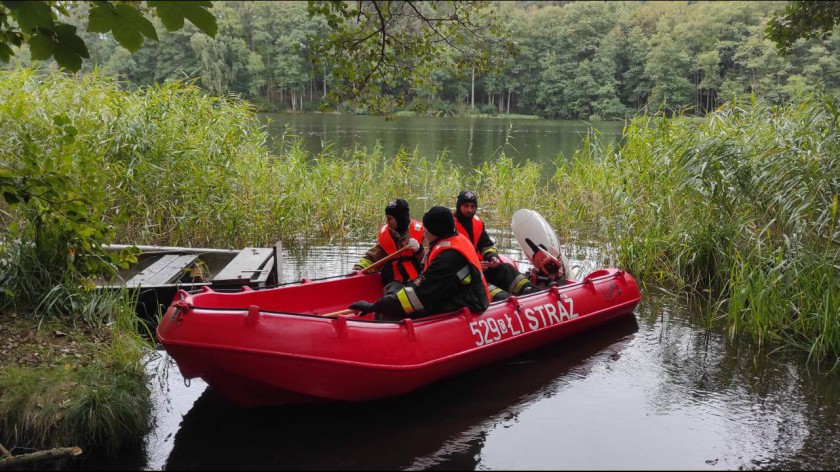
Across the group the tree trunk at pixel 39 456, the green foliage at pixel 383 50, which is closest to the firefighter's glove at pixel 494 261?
the green foliage at pixel 383 50

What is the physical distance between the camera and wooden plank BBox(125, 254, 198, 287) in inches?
239

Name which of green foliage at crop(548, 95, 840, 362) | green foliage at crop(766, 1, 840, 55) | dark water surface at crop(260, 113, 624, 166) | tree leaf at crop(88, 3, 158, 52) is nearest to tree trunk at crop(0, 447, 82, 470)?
tree leaf at crop(88, 3, 158, 52)

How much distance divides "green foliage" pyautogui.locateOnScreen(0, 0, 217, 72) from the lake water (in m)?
2.39

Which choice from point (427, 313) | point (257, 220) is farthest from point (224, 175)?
point (427, 313)

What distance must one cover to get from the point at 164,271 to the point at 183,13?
15.2 feet

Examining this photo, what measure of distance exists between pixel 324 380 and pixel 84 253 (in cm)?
195

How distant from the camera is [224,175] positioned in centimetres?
827

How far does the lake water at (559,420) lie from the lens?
4.17m

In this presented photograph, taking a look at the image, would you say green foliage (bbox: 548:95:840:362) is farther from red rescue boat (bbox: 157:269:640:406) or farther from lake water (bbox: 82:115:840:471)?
red rescue boat (bbox: 157:269:640:406)

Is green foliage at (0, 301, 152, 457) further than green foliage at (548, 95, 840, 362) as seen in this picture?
No

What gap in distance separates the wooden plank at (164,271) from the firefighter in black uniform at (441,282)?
194cm

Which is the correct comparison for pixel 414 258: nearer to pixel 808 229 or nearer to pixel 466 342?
pixel 466 342

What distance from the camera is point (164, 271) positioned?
6.44 m

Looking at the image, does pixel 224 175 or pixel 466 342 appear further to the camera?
pixel 224 175
